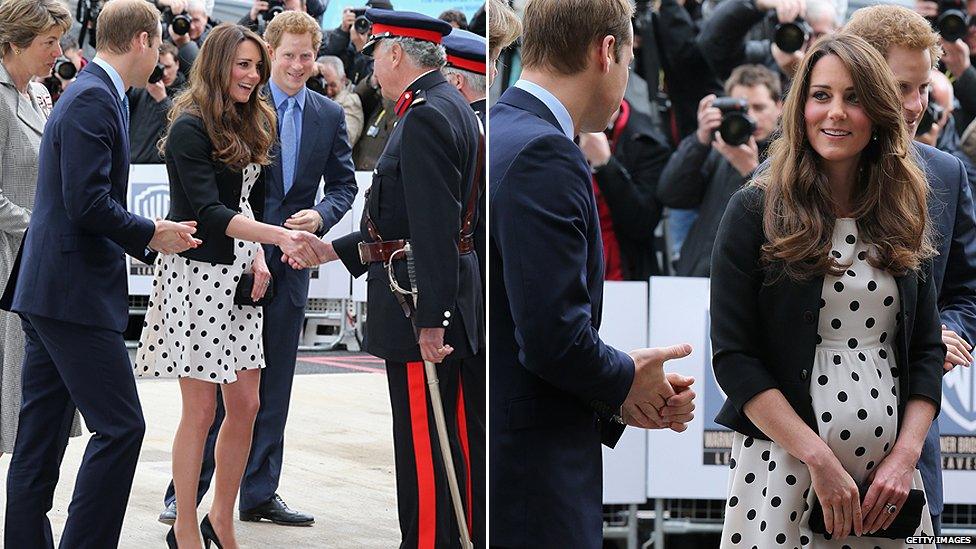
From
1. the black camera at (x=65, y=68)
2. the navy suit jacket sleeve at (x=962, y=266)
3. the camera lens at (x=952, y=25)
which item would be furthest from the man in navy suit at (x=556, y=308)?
the camera lens at (x=952, y=25)

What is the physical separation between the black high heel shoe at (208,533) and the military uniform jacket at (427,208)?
507 millimetres

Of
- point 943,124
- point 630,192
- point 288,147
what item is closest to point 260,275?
point 288,147

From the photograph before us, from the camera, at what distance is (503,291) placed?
1.56m

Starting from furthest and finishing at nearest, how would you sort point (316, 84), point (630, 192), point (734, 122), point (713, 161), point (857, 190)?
point (713, 161)
point (734, 122)
point (630, 192)
point (857, 190)
point (316, 84)

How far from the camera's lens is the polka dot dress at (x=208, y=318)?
1.63 m

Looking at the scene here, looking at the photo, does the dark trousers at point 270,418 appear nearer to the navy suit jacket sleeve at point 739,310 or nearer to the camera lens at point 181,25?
the camera lens at point 181,25

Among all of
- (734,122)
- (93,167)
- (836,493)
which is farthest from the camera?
(734,122)

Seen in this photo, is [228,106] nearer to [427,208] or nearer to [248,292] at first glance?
[248,292]

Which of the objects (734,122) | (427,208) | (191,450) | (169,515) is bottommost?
(169,515)

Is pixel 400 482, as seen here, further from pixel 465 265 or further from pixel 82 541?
pixel 82 541

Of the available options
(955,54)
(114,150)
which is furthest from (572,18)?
(955,54)

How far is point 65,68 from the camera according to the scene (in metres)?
2.28

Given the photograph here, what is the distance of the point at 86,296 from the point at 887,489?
145 centimetres

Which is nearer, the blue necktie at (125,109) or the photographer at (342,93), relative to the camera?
the photographer at (342,93)
